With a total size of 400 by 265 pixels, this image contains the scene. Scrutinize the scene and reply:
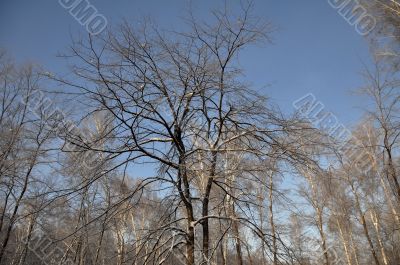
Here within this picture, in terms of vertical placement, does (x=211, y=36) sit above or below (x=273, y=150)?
above

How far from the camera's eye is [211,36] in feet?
16.3

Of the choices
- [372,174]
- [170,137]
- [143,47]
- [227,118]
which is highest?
[372,174]

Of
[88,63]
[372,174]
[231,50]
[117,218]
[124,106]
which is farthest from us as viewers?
[372,174]

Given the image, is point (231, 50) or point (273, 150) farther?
point (231, 50)

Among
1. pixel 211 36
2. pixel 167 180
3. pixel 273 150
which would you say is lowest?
pixel 167 180

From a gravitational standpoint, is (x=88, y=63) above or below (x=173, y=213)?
above

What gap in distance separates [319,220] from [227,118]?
54.0 feet

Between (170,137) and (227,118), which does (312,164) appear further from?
(170,137)

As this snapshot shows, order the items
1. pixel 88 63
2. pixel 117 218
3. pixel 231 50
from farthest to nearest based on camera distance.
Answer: pixel 231 50
pixel 117 218
pixel 88 63

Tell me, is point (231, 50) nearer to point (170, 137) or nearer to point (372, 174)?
point (170, 137)

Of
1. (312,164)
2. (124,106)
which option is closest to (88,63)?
(124,106)

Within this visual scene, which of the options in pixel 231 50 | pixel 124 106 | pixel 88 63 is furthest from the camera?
pixel 231 50

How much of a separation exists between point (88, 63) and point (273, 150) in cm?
276

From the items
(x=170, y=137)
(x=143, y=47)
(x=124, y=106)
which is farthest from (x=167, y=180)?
(x=143, y=47)
